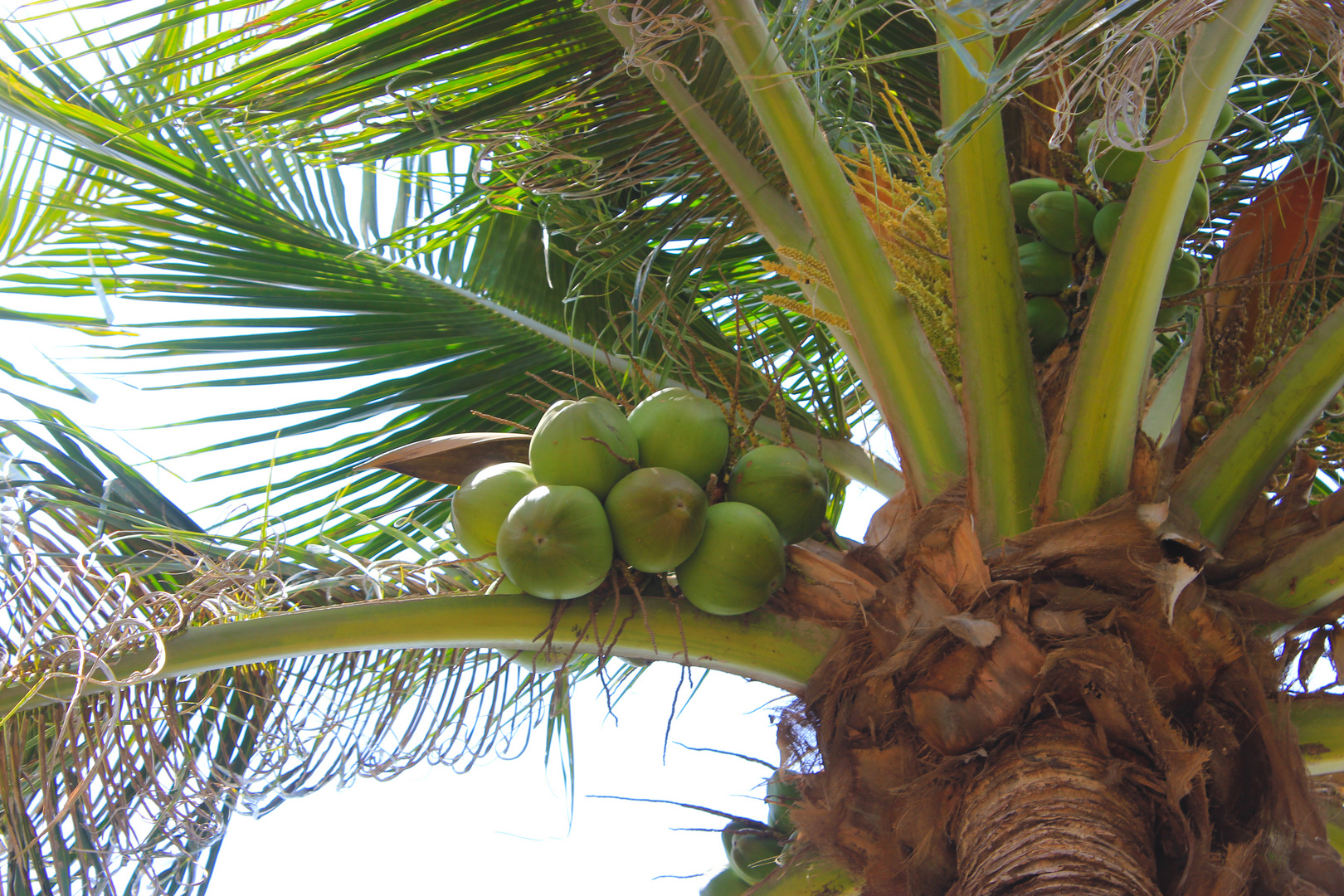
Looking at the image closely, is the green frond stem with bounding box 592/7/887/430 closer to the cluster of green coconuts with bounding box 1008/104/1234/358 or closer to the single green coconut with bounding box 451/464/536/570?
the cluster of green coconuts with bounding box 1008/104/1234/358

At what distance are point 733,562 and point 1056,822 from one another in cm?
55

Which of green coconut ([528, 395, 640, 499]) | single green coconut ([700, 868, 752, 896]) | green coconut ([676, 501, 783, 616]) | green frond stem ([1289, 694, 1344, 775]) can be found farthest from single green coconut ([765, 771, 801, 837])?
green frond stem ([1289, 694, 1344, 775])

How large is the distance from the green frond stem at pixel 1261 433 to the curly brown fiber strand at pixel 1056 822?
1.41 ft

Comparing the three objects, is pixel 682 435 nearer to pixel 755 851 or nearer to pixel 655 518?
pixel 655 518

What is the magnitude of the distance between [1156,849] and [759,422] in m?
1.27

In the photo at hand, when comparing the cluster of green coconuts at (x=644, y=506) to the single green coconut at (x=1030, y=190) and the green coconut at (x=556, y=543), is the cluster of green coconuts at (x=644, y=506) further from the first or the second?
the single green coconut at (x=1030, y=190)

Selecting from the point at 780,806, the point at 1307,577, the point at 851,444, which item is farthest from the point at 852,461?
the point at 1307,577

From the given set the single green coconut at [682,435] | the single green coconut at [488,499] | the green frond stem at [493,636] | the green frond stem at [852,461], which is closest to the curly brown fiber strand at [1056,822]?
the green frond stem at [493,636]

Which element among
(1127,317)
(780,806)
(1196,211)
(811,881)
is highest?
(1196,211)

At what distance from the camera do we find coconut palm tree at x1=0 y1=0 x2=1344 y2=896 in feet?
4.36

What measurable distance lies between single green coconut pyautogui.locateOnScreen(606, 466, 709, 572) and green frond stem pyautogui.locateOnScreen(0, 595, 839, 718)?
102mm

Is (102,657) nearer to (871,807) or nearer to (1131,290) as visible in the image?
(871,807)

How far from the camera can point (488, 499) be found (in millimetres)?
1514

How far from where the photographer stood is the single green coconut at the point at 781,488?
1.55 metres
